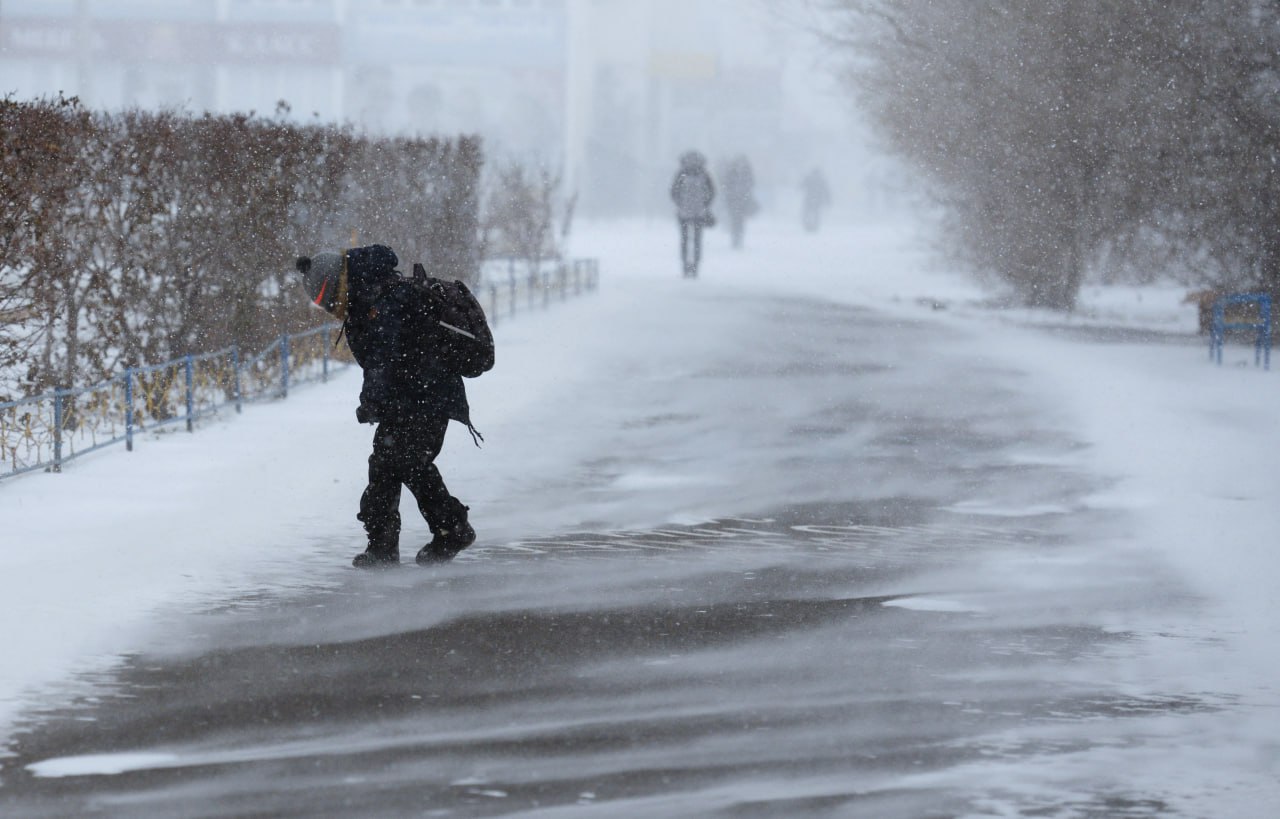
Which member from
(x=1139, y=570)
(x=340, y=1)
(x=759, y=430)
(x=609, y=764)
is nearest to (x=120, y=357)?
(x=759, y=430)

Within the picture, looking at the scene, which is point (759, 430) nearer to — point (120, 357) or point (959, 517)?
point (959, 517)

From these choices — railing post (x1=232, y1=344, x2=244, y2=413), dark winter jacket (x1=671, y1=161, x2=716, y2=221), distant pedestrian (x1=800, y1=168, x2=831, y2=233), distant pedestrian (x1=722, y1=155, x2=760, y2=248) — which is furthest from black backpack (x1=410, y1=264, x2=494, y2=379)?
distant pedestrian (x1=800, y1=168, x2=831, y2=233)

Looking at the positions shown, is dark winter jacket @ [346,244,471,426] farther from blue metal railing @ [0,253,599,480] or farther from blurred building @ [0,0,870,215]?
blurred building @ [0,0,870,215]

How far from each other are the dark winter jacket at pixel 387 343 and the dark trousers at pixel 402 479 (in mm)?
58

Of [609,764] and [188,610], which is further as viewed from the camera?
[188,610]

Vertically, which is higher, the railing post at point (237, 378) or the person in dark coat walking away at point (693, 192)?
the person in dark coat walking away at point (693, 192)

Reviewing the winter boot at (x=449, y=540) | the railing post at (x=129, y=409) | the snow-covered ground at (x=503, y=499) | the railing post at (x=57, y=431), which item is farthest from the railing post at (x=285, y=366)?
the winter boot at (x=449, y=540)

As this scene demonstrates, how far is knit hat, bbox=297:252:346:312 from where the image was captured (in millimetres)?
7977

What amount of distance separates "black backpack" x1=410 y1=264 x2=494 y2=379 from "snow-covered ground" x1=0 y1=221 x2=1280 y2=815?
1.08 meters

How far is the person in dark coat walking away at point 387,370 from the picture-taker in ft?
26.3

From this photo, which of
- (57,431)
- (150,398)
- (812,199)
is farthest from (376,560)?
(812,199)

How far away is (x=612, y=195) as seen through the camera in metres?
77.9

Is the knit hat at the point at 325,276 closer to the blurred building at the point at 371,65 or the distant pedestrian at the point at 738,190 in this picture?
the distant pedestrian at the point at 738,190

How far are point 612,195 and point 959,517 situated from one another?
6881 cm
